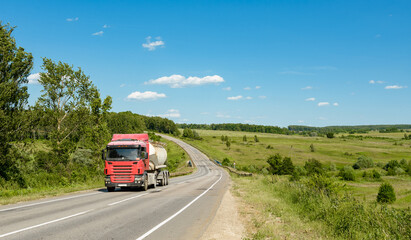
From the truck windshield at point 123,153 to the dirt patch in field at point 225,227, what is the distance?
939 centimetres

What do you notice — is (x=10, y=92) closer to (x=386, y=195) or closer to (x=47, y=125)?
(x=47, y=125)

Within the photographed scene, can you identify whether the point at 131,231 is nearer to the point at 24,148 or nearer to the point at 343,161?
the point at 24,148

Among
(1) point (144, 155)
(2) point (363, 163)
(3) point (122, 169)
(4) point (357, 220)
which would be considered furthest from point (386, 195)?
(2) point (363, 163)

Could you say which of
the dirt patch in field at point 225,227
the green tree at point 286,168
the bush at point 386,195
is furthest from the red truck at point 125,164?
the green tree at point 286,168

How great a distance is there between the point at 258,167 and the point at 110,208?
91.9 metres

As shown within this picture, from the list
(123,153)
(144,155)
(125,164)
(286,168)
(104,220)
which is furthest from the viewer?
(286,168)

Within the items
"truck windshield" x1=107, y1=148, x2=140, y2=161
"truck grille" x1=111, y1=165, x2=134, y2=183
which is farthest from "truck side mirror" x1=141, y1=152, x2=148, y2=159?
"truck grille" x1=111, y1=165, x2=134, y2=183

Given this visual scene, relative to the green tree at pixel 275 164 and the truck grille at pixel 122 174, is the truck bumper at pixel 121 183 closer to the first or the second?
the truck grille at pixel 122 174

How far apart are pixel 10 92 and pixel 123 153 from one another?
12108 mm

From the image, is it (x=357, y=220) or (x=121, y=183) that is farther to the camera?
(x=121, y=183)

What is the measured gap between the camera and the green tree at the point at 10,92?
24375mm

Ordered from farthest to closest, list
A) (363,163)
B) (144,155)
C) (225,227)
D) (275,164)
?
(363,163) < (275,164) < (144,155) < (225,227)

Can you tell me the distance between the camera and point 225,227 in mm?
10258

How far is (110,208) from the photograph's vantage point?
13.8 meters
